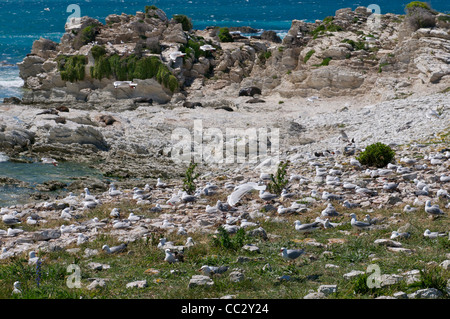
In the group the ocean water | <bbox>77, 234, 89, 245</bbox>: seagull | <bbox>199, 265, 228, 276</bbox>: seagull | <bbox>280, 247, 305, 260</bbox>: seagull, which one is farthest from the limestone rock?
the ocean water

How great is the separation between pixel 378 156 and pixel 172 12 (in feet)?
334

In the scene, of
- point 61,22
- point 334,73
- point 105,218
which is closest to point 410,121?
point 334,73

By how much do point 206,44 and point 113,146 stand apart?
69.8 feet

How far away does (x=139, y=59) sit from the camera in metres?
38.8

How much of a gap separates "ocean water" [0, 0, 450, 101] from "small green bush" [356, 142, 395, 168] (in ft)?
142

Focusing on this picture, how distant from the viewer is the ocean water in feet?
248

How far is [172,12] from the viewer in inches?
4419

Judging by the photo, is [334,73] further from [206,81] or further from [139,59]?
[139,59]

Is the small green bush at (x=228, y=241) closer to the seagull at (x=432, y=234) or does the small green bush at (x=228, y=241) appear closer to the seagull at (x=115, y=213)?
the seagull at (x=432, y=234)

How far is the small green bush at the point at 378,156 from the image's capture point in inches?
700

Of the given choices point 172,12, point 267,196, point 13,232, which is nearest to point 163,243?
point 13,232

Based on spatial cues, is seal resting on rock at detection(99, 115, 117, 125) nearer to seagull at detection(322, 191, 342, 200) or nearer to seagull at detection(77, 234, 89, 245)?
seagull at detection(77, 234, 89, 245)

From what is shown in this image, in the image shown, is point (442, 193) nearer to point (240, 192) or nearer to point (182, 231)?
point (240, 192)

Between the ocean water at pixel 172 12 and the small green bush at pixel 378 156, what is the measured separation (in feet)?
142
